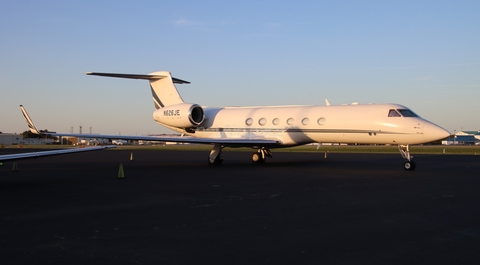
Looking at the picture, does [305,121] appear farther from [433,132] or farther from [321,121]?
[433,132]

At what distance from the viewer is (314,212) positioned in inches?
314

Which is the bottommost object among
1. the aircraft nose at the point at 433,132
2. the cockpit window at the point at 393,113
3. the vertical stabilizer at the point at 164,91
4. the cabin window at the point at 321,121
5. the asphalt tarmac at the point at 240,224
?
the asphalt tarmac at the point at 240,224

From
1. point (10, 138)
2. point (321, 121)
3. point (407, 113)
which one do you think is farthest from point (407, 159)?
point (10, 138)

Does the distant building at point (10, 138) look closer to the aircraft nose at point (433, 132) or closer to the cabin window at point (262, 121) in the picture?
the cabin window at point (262, 121)

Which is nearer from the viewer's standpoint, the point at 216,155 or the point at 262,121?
the point at 216,155

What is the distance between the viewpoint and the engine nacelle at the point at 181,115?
22.7m

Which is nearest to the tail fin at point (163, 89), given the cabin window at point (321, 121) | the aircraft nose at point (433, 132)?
the cabin window at point (321, 121)

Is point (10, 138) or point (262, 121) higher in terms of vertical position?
point (262, 121)

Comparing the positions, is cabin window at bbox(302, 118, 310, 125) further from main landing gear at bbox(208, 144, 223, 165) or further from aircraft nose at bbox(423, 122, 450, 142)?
aircraft nose at bbox(423, 122, 450, 142)

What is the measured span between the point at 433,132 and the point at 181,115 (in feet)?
37.3

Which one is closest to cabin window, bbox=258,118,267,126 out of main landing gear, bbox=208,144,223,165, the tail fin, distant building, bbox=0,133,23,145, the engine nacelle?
main landing gear, bbox=208,144,223,165

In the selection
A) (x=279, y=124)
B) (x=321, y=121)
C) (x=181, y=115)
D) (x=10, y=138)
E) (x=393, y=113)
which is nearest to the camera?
(x=393, y=113)

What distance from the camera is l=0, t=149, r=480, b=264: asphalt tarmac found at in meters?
5.14

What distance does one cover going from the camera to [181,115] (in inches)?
896
